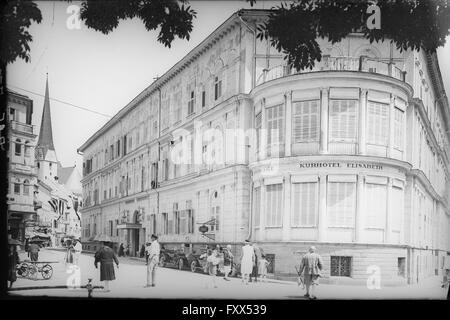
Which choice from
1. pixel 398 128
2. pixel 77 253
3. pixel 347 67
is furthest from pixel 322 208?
pixel 77 253

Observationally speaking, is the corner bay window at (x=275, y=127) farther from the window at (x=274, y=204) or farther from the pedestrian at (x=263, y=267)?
the pedestrian at (x=263, y=267)

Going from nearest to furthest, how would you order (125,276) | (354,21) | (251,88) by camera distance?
(354,21), (125,276), (251,88)

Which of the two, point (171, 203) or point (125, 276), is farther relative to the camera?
point (171, 203)

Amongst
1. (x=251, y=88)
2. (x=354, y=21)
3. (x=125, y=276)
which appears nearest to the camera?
(x=354, y=21)

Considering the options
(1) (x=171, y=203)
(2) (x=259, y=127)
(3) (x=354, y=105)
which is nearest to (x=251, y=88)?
(2) (x=259, y=127)

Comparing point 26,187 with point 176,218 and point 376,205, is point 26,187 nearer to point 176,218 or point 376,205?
point 176,218

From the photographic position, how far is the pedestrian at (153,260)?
364 inches

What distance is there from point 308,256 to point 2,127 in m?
4.94

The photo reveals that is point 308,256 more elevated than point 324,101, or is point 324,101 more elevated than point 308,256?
point 324,101

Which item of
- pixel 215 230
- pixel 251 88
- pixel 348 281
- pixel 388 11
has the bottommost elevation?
pixel 348 281

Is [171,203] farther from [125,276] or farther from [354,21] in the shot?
[354,21]

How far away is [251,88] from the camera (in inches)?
387

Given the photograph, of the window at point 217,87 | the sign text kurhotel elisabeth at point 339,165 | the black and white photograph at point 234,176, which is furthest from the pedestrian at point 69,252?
the sign text kurhotel elisabeth at point 339,165

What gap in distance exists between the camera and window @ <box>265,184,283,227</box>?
9.67 m
